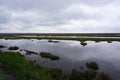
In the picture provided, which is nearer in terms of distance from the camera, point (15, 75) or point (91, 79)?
point (15, 75)

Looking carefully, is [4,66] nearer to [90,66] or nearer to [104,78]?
[104,78]

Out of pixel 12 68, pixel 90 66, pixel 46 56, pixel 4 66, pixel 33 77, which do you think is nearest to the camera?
pixel 33 77

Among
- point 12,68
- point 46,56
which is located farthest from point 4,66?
point 46,56

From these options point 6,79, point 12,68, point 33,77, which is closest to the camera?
point 6,79

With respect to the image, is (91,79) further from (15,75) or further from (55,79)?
(15,75)

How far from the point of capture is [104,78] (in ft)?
60.5

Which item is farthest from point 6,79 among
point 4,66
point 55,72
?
point 55,72

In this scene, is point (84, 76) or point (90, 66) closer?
point (84, 76)

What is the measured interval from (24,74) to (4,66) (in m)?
3.64

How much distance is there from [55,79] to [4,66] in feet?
15.9

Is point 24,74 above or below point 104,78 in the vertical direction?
above

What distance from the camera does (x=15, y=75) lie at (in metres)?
14.6

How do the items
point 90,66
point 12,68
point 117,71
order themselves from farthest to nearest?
point 90,66
point 117,71
point 12,68

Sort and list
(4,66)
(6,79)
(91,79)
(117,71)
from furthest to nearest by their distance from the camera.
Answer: (117,71) < (91,79) < (4,66) < (6,79)
